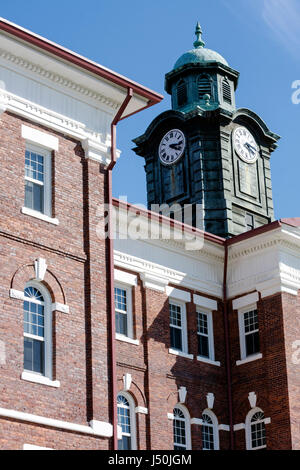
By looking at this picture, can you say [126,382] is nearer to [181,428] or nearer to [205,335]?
[181,428]

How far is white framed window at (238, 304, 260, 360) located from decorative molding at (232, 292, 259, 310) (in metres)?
0.15

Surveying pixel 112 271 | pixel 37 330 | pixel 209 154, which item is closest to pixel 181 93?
pixel 209 154

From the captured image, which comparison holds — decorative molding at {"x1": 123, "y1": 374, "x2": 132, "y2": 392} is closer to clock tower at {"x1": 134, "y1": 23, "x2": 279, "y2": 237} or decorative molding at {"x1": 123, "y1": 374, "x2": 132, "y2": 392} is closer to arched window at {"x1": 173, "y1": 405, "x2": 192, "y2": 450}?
arched window at {"x1": 173, "y1": 405, "x2": 192, "y2": 450}

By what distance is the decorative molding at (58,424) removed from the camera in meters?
24.3

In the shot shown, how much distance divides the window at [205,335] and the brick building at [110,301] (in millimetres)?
43

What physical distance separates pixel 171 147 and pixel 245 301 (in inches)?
473

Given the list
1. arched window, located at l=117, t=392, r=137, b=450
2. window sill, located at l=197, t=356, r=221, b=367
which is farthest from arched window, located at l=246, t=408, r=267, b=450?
arched window, located at l=117, t=392, r=137, b=450

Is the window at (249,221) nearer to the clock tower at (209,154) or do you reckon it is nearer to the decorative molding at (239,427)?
the clock tower at (209,154)

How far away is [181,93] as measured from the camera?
47.7m

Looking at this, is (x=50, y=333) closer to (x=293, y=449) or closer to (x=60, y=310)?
(x=60, y=310)

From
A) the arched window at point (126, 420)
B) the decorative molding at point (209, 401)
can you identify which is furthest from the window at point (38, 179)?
the decorative molding at point (209, 401)

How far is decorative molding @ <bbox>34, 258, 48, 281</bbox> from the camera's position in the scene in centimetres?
2616

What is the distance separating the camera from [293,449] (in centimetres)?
3216
